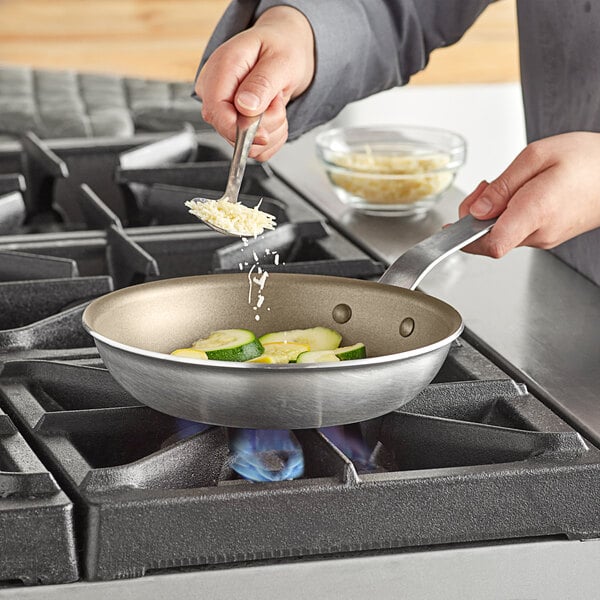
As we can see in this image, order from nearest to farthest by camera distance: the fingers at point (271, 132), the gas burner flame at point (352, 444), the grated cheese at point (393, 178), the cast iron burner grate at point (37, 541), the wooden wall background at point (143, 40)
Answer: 1. the cast iron burner grate at point (37, 541)
2. the gas burner flame at point (352, 444)
3. the fingers at point (271, 132)
4. the grated cheese at point (393, 178)
5. the wooden wall background at point (143, 40)

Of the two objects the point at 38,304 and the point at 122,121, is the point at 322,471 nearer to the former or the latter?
the point at 38,304

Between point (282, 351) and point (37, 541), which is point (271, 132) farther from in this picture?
point (37, 541)

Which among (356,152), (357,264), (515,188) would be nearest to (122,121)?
(356,152)

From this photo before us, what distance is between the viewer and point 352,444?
0.69 meters

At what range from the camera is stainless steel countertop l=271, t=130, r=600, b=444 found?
77 cm

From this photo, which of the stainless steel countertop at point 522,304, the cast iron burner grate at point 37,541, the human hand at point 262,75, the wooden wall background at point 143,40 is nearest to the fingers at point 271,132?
the human hand at point 262,75

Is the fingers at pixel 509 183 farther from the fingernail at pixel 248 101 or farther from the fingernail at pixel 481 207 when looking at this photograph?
the fingernail at pixel 248 101

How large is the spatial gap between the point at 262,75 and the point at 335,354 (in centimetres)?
25

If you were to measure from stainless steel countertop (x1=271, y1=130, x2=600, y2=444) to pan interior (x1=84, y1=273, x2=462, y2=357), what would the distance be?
10cm

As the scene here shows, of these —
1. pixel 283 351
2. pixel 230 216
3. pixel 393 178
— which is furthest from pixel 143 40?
pixel 283 351

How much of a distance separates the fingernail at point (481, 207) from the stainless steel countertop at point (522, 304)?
0.28 ft

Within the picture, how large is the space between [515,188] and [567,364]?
0.42ft

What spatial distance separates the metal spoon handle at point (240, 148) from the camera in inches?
32.5

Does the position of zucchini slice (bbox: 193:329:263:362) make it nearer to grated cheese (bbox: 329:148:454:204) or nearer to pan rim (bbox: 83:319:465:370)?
pan rim (bbox: 83:319:465:370)
